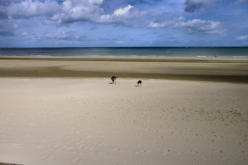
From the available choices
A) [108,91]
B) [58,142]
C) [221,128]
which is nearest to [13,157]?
[58,142]

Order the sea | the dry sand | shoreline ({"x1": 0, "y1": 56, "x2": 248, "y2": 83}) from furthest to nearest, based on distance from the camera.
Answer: the sea
shoreline ({"x1": 0, "y1": 56, "x2": 248, "y2": 83})
the dry sand

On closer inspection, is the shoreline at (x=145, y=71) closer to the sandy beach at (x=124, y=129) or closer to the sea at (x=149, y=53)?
the sandy beach at (x=124, y=129)

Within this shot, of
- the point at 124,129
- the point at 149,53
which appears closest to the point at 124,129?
the point at 124,129

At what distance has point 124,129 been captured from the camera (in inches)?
274

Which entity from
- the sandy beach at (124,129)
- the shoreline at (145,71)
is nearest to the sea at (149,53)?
the shoreline at (145,71)

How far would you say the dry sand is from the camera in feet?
17.2

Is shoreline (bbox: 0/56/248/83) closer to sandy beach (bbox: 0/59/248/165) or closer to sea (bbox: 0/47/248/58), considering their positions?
sandy beach (bbox: 0/59/248/165)

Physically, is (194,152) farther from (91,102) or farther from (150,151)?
(91,102)

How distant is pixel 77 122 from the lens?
7566 millimetres

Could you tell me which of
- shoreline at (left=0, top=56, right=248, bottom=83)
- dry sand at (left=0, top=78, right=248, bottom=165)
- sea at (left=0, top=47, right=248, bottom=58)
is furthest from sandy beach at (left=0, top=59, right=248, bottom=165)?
sea at (left=0, top=47, right=248, bottom=58)

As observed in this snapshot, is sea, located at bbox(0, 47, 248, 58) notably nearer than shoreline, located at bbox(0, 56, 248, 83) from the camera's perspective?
No

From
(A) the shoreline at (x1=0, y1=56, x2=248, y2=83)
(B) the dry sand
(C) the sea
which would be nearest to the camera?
(B) the dry sand

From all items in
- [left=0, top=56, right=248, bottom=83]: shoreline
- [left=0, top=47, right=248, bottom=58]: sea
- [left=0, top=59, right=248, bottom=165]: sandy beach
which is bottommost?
[left=0, top=59, right=248, bottom=165]: sandy beach

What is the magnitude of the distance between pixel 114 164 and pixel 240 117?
6183 mm
